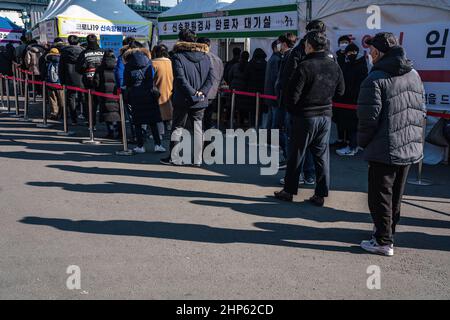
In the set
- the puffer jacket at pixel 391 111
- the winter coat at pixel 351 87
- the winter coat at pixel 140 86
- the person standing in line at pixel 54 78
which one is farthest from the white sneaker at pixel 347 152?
the person standing in line at pixel 54 78

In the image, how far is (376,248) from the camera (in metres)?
4.29

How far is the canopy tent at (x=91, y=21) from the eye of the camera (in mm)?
15367

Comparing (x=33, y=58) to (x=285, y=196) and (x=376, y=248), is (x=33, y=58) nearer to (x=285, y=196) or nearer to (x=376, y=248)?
(x=285, y=196)

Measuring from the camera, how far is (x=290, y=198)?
5793 mm

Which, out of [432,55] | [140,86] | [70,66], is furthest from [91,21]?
[432,55]

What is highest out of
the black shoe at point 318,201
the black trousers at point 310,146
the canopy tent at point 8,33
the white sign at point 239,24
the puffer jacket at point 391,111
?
the canopy tent at point 8,33

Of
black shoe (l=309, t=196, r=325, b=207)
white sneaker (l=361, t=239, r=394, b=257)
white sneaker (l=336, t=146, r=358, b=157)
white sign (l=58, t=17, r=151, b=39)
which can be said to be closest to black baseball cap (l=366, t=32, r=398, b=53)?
white sneaker (l=361, t=239, r=394, b=257)

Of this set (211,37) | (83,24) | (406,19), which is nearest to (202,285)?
(406,19)

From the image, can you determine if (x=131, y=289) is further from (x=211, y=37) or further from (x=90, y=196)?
(x=211, y=37)

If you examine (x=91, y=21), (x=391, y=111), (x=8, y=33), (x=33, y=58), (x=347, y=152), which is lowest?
(x=347, y=152)

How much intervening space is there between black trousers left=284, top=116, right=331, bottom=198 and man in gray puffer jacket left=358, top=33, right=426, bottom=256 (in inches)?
52.0

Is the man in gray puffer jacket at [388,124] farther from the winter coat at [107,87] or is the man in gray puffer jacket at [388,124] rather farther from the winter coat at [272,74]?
the winter coat at [107,87]

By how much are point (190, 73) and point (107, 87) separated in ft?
9.63

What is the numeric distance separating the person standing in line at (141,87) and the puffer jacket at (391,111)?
15.6 feet
